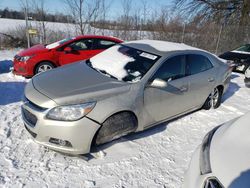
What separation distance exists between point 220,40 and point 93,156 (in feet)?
43.4

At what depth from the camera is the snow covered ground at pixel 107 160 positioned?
8.73 feet

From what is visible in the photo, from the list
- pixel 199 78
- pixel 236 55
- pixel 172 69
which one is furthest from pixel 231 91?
pixel 172 69

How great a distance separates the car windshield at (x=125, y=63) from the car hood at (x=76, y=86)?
179mm

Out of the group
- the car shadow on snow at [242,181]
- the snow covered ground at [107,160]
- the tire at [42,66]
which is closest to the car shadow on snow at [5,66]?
the tire at [42,66]

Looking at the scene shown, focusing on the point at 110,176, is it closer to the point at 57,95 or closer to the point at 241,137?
the point at 57,95

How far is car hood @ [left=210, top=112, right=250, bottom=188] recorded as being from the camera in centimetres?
156

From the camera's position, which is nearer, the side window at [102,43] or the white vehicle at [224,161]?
the white vehicle at [224,161]

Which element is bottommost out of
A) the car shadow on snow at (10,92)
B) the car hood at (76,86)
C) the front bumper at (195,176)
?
the car shadow on snow at (10,92)

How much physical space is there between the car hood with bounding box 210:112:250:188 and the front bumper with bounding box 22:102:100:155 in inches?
59.4

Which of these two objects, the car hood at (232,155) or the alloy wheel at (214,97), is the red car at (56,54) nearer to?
the alloy wheel at (214,97)

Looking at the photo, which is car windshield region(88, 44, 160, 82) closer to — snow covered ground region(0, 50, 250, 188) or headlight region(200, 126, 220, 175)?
snow covered ground region(0, 50, 250, 188)

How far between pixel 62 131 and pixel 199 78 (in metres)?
2.82

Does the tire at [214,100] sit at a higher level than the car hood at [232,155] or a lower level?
lower

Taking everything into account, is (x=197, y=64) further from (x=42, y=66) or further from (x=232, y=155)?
(x=42, y=66)
